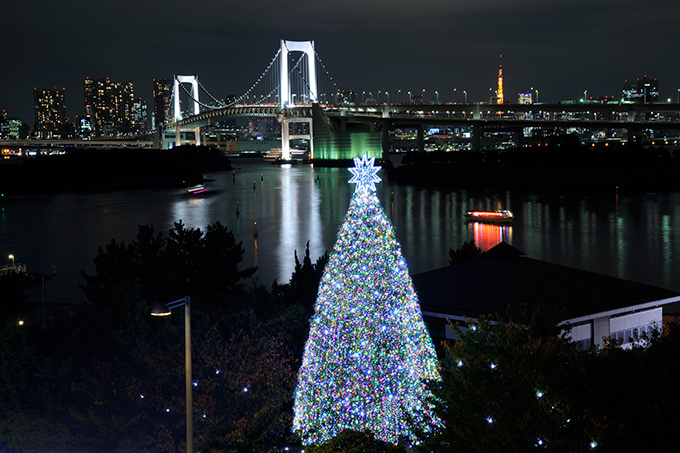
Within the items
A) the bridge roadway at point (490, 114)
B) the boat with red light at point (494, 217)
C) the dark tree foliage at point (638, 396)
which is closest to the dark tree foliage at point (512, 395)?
the dark tree foliage at point (638, 396)

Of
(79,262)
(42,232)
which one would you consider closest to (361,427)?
(79,262)

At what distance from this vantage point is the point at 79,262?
1700 centimetres

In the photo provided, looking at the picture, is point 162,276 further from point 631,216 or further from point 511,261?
point 631,216

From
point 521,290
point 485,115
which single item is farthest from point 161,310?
point 485,115

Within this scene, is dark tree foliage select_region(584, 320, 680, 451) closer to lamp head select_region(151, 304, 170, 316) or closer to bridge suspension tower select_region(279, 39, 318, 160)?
lamp head select_region(151, 304, 170, 316)

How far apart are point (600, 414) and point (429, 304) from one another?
2.75 metres

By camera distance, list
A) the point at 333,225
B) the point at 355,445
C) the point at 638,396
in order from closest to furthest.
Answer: the point at 638,396 → the point at 355,445 → the point at 333,225

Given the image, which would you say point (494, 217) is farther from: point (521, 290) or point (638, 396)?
point (638, 396)

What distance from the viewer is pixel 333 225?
79.6 feet

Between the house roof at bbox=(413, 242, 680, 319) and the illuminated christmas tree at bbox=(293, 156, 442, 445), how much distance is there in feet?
4.46

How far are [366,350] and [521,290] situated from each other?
2583 millimetres

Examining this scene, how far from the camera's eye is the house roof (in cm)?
648

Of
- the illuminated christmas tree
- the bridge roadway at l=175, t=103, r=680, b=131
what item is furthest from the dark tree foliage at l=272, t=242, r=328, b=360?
the bridge roadway at l=175, t=103, r=680, b=131

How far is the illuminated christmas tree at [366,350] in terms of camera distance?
4961 millimetres
